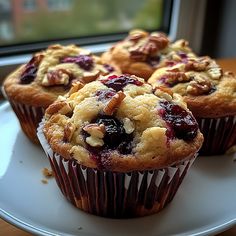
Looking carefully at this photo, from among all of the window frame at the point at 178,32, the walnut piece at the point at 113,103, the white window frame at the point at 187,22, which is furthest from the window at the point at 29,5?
the walnut piece at the point at 113,103

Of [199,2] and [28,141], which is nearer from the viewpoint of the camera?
[28,141]

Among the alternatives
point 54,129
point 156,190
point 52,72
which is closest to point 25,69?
point 52,72

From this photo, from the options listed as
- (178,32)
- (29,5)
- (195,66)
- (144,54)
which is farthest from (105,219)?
(178,32)

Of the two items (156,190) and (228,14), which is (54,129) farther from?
(228,14)

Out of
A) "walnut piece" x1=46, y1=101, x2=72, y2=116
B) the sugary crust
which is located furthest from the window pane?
"walnut piece" x1=46, y1=101, x2=72, y2=116

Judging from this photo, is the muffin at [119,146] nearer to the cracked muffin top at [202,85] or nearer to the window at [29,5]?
the cracked muffin top at [202,85]

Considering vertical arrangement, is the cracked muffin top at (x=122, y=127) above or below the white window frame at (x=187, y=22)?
above

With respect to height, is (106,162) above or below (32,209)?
above
